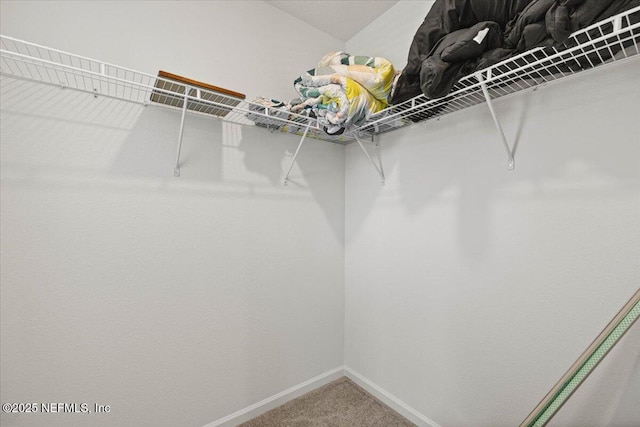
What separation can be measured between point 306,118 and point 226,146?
1.56ft

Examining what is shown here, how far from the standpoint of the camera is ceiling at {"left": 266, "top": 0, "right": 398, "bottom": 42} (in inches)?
69.1

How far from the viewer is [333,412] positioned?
171 cm

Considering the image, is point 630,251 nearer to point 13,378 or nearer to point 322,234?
point 322,234

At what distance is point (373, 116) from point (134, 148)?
1.16m

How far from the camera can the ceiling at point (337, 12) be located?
1756mm

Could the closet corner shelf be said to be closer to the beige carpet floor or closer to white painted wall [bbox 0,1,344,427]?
white painted wall [bbox 0,1,344,427]

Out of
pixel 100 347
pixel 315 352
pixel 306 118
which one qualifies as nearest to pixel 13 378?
pixel 100 347

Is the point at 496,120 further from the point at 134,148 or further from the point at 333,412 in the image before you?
the point at 333,412

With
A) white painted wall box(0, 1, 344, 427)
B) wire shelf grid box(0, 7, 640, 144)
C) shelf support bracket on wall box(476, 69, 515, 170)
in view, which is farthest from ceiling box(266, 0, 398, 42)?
shelf support bracket on wall box(476, 69, 515, 170)

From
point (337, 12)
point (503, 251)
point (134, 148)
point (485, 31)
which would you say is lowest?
point (503, 251)

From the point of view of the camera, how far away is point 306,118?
1500mm

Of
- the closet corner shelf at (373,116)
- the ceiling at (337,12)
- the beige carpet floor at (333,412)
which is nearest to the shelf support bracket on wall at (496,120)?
the closet corner shelf at (373,116)

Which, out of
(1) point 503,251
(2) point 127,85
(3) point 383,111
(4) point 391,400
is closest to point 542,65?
(3) point 383,111

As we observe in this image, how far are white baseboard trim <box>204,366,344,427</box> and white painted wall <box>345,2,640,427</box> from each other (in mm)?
272
